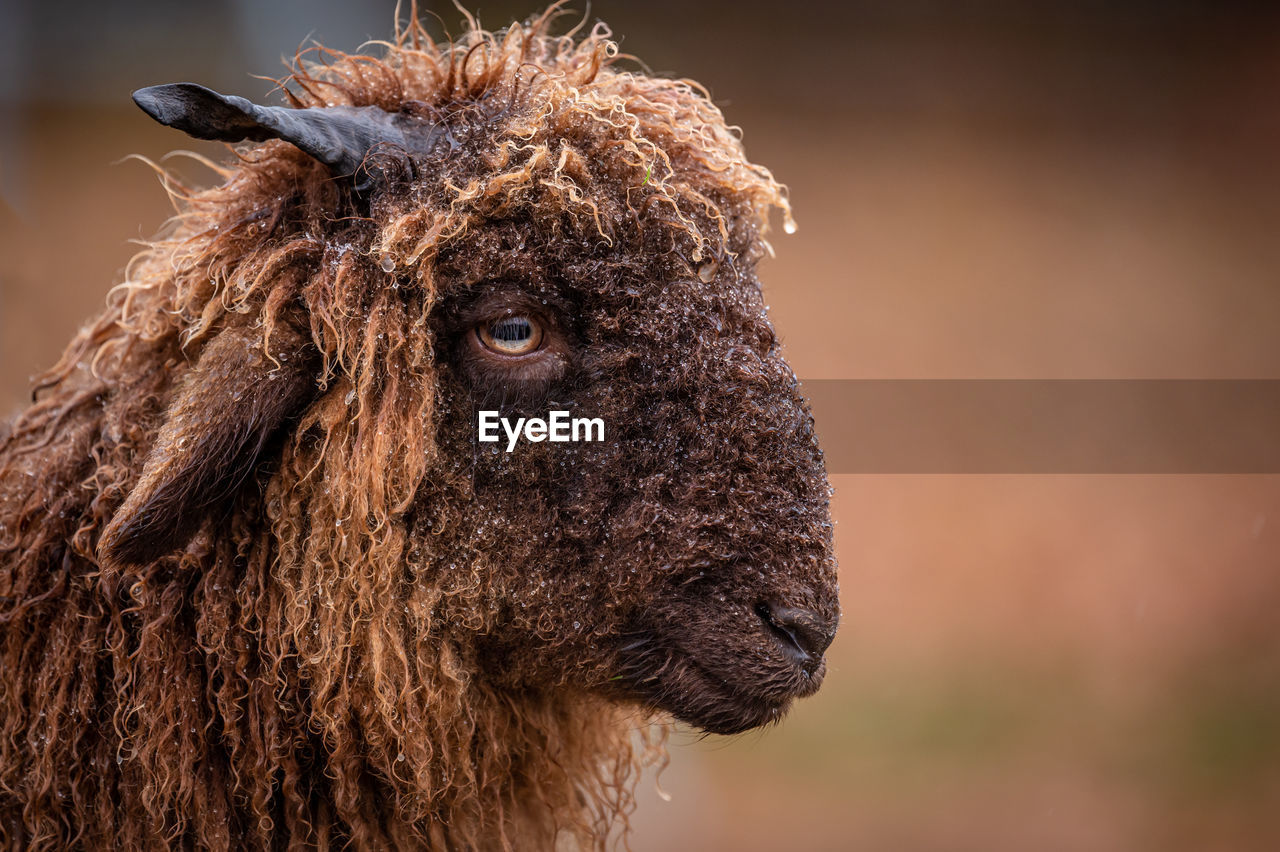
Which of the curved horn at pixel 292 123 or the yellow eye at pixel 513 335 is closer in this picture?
the curved horn at pixel 292 123

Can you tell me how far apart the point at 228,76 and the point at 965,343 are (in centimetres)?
416

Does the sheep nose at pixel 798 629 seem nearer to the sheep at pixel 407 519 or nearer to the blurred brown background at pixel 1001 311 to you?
the sheep at pixel 407 519

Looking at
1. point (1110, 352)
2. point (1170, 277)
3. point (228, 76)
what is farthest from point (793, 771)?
point (228, 76)

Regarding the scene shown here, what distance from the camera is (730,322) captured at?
59.1 inches

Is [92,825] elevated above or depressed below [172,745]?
below

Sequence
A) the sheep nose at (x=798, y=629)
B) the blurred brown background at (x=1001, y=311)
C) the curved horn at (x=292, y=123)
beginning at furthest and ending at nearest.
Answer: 1. the blurred brown background at (x=1001, y=311)
2. the sheep nose at (x=798, y=629)
3. the curved horn at (x=292, y=123)

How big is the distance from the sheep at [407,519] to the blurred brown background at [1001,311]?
325cm

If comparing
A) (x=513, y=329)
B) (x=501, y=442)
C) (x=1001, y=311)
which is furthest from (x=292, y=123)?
(x=1001, y=311)

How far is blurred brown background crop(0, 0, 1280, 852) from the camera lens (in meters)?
4.64

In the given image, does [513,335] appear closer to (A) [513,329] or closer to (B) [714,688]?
(A) [513,329]

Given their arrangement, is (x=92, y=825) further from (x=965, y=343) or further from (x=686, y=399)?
(x=965, y=343)

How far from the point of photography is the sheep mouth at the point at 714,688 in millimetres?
1386

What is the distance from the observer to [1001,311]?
16.9 feet

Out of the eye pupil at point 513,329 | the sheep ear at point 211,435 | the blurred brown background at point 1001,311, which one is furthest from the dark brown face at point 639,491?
the blurred brown background at point 1001,311
